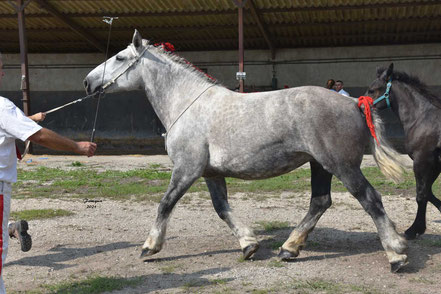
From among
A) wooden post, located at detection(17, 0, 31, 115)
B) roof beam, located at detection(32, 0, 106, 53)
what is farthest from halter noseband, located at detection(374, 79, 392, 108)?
roof beam, located at detection(32, 0, 106, 53)

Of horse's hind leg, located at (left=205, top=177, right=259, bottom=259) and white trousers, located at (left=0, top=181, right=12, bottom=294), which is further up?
white trousers, located at (left=0, top=181, right=12, bottom=294)

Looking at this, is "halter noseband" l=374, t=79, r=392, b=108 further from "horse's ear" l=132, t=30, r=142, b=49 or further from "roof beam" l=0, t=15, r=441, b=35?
"roof beam" l=0, t=15, r=441, b=35

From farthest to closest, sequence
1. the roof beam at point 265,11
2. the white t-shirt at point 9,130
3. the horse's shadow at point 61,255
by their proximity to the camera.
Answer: the roof beam at point 265,11 < the horse's shadow at point 61,255 < the white t-shirt at point 9,130

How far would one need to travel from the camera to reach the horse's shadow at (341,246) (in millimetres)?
4719

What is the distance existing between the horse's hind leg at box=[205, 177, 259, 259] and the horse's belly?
46 cm

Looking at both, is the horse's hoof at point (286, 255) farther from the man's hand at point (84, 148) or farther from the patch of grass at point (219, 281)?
the man's hand at point (84, 148)

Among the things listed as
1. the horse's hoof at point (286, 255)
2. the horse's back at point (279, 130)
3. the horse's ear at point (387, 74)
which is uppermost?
the horse's ear at point (387, 74)

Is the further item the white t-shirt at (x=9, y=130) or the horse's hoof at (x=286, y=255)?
the horse's hoof at (x=286, y=255)

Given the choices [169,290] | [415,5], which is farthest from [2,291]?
[415,5]

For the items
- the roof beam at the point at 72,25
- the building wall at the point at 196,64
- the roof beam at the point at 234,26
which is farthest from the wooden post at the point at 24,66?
the roof beam at the point at 234,26

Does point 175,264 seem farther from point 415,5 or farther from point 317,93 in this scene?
point 415,5

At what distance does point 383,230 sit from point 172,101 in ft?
8.00

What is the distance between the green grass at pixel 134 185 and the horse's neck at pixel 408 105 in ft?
8.58

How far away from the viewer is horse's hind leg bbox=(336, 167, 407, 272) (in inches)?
164
